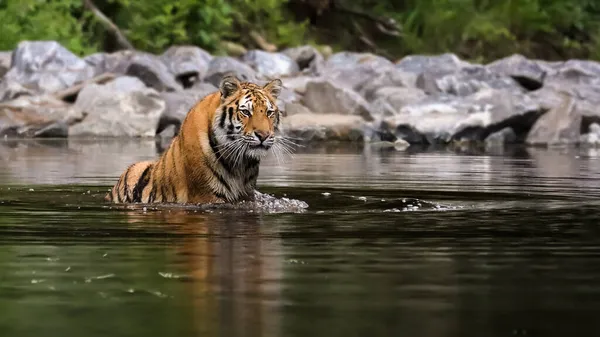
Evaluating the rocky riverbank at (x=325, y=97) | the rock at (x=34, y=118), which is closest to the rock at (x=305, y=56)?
the rocky riverbank at (x=325, y=97)

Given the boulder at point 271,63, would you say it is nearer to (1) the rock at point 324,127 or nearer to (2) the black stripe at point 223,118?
(1) the rock at point 324,127

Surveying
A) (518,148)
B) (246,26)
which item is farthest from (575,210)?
(246,26)

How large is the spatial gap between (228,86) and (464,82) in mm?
23350

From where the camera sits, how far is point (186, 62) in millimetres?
35938

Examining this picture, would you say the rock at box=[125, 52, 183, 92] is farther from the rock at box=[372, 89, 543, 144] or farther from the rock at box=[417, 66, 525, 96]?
the rock at box=[417, 66, 525, 96]

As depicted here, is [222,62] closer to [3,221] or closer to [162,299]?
[3,221]

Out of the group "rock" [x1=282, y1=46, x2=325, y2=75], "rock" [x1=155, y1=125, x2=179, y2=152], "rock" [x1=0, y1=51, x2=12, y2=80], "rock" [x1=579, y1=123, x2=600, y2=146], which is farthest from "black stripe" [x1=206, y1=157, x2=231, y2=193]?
"rock" [x1=282, y1=46, x2=325, y2=75]

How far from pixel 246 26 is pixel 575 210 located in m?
33.4

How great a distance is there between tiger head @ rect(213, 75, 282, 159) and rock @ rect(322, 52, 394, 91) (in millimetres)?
22631

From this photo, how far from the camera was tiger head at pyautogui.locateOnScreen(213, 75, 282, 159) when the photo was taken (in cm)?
1190

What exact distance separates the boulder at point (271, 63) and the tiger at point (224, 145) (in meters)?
24.3

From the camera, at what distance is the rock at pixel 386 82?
114ft

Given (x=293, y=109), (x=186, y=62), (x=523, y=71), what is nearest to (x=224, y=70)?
(x=186, y=62)

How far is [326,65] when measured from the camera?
3872cm
